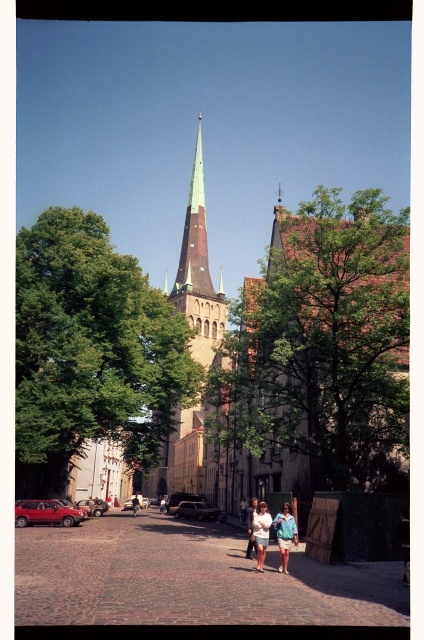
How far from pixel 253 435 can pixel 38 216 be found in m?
15.0

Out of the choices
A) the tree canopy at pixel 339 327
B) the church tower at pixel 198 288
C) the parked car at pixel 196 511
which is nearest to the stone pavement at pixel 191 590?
the tree canopy at pixel 339 327

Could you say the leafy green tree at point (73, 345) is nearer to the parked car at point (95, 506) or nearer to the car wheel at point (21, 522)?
the car wheel at point (21, 522)

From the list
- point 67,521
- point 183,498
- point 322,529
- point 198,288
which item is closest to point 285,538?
point 322,529

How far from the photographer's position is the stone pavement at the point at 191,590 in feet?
26.6

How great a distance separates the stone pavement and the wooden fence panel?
18.5 inches

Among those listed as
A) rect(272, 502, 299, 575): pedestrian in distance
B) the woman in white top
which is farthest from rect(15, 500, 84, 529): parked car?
the woman in white top

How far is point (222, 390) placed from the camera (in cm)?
2433

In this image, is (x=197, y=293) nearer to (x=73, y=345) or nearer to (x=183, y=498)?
(x=183, y=498)

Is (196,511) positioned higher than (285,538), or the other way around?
(285,538)

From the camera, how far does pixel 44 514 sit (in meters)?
27.1

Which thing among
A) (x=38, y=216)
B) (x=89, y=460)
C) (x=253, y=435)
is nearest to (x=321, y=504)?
(x=253, y=435)

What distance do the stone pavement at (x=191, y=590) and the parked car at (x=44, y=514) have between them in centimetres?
907

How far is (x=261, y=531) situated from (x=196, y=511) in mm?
27722
